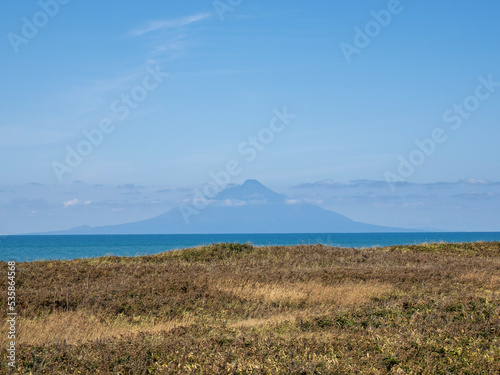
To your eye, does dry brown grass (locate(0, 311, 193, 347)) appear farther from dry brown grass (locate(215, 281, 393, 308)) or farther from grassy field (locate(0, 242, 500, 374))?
dry brown grass (locate(215, 281, 393, 308))

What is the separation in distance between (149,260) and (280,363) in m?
26.9

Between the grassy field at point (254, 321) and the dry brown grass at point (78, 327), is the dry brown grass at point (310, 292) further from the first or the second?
the dry brown grass at point (78, 327)

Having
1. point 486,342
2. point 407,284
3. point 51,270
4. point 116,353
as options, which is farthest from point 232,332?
point 51,270

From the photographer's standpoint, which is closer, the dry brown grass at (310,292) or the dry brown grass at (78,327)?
the dry brown grass at (78,327)

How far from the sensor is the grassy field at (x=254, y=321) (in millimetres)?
9406

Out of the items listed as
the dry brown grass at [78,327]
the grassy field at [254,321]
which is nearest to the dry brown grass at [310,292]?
the grassy field at [254,321]

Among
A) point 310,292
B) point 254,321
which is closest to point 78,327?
point 254,321

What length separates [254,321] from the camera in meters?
14.6

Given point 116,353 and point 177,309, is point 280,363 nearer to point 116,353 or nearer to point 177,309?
point 116,353

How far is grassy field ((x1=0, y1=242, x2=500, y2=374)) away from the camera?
9.41 metres

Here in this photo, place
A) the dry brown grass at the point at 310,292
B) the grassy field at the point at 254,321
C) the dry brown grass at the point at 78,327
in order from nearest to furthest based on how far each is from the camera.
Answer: the grassy field at the point at 254,321, the dry brown grass at the point at 78,327, the dry brown grass at the point at 310,292

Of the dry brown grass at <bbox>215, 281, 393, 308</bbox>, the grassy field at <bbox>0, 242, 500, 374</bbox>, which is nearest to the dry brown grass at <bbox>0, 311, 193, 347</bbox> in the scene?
the grassy field at <bbox>0, 242, 500, 374</bbox>

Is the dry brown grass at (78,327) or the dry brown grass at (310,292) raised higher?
the dry brown grass at (78,327)

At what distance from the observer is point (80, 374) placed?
891 cm
